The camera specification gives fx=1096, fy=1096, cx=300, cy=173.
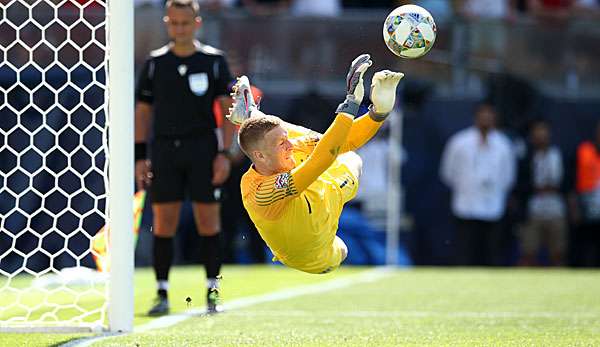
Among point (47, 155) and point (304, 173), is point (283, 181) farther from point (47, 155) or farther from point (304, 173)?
point (47, 155)

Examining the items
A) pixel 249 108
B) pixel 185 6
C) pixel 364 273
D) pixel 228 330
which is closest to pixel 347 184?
pixel 249 108

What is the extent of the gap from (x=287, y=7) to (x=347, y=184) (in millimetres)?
7972

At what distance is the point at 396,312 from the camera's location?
327 inches

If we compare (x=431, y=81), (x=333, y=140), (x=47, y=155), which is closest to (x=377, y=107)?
(x=333, y=140)

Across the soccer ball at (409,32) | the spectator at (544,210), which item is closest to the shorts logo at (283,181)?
the soccer ball at (409,32)

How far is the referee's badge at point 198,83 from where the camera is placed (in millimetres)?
8328

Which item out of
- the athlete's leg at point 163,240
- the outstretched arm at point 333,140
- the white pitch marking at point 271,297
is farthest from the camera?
the athlete's leg at point 163,240

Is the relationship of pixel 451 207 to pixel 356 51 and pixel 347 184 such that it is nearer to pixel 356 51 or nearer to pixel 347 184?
pixel 356 51

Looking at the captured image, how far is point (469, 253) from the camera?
13.8m

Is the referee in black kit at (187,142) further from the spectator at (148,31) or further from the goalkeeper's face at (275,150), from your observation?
the spectator at (148,31)

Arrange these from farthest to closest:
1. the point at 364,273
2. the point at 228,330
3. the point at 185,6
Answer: the point at 364,273 < the point at 185,6 < the point at 228,330

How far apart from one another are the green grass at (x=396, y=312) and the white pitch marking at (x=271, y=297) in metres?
0.14

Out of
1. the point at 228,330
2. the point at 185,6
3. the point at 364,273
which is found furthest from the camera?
the point at 364,273

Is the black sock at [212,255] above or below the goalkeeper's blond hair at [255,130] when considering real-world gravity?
below
